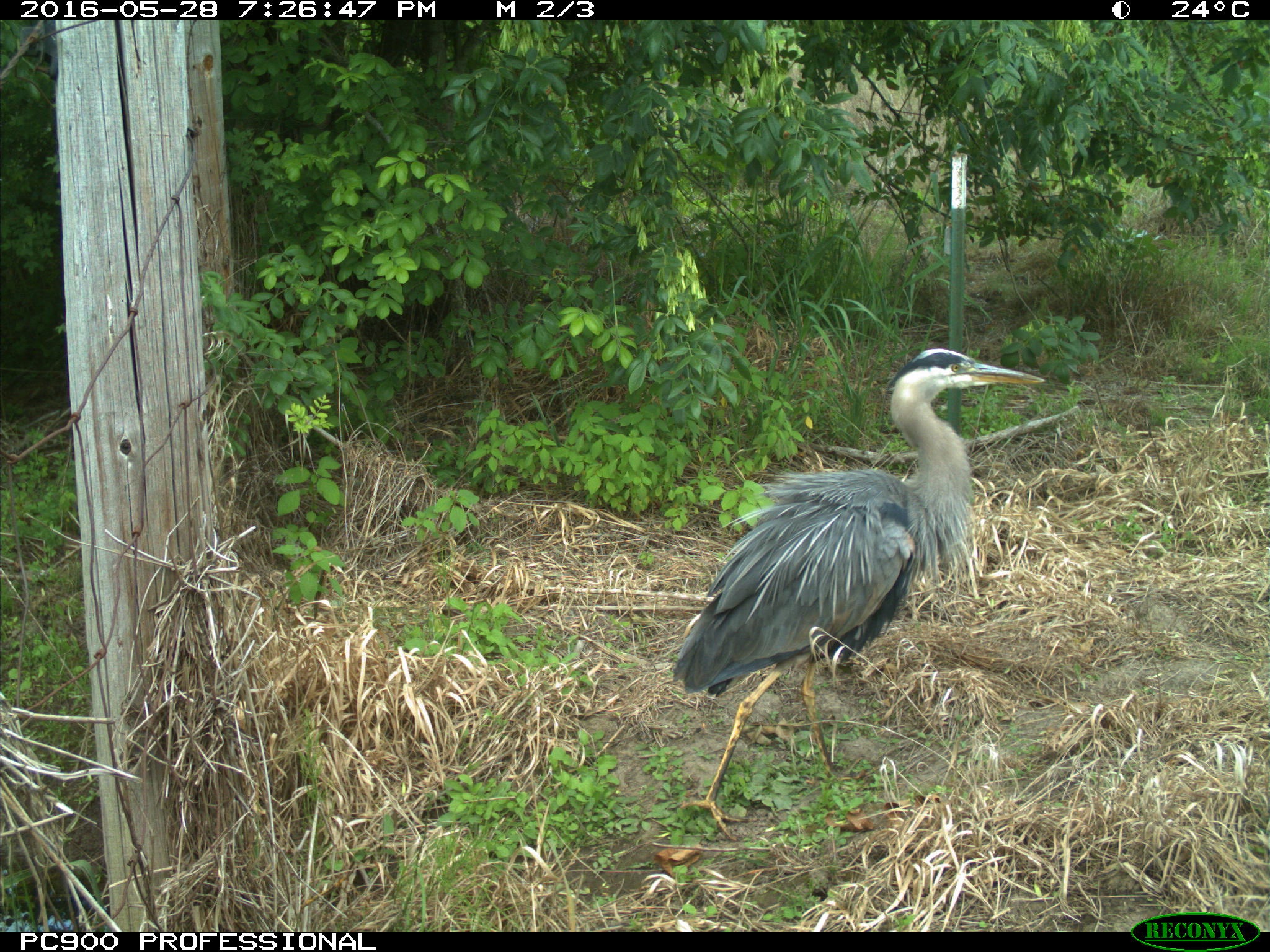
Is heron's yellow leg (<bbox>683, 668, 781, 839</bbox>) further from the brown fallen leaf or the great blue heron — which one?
the brown fallen leaf

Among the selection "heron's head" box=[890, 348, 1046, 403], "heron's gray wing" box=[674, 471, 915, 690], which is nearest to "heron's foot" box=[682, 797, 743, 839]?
"heron's gray wing" box=[674, 471, 915, 690]

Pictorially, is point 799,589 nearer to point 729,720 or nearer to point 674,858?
point 729,720

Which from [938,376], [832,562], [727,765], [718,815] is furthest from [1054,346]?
[718,815]

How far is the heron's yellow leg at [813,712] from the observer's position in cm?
366

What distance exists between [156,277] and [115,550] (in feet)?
2.45

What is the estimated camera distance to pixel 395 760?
3570 mm

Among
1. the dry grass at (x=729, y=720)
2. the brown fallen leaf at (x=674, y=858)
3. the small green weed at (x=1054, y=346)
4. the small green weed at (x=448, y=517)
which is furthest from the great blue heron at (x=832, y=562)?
the small green weed at (x=1054, y=346)

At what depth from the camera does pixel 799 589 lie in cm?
368

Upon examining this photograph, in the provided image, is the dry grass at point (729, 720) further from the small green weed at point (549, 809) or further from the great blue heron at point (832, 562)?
the great blue heron at point (832, 562)

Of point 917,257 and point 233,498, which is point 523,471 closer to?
point 233,498

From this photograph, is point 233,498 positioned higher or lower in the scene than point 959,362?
lower

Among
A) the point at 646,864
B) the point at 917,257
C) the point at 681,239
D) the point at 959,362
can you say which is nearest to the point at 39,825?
the point at 646,864

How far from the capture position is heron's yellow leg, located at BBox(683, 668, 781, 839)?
134 inches
